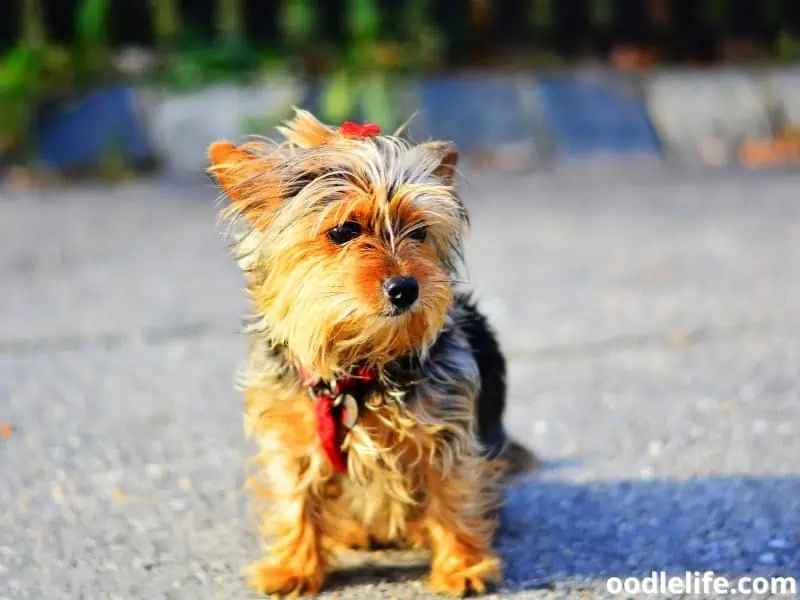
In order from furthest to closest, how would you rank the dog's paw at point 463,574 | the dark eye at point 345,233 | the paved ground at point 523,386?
the paved ground at point 523,386
the dog's paw at point 463,574
the dark eye at point 345,233

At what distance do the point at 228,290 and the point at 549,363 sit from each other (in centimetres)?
246

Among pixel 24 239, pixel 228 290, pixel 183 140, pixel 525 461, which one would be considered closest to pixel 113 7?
pixel 183 140

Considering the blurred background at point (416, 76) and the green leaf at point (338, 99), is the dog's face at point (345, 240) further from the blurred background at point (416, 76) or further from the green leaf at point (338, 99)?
the green leaf at point (338, 99)

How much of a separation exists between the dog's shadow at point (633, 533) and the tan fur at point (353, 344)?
0.16m

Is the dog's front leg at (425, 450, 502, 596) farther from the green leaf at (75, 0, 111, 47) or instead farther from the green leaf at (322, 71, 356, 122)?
the green leaf at (75, 0, 111, 47)

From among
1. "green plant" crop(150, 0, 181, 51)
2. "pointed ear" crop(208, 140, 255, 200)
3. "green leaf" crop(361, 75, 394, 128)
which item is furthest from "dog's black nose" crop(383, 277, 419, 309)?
"green plant" crop(150, 0, 181, 51)

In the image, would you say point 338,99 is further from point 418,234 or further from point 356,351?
point 356,351

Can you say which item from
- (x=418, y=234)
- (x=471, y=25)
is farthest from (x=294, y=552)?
(x=471, y=25)

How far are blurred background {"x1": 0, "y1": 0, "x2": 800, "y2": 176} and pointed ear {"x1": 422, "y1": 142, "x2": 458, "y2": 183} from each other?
6.93 metres

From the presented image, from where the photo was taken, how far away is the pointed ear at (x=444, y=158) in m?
3.98

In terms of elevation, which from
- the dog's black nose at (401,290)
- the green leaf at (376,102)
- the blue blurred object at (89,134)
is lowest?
the blue blurred object at (89,134)

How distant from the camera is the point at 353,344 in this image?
147 inches

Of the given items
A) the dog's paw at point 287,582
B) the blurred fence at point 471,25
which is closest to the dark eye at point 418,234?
the dog's paw at point 287,582

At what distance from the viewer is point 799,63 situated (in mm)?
12648
